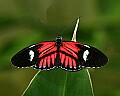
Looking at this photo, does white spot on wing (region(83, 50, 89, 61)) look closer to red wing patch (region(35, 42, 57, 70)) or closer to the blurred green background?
red wing patch (region(35, 42, 57, 70))

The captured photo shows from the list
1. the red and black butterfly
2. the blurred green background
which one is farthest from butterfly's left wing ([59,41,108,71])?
the blurred green background

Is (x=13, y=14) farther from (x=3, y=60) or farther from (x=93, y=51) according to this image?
(x=93, y=51)

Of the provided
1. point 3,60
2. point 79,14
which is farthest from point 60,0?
point 3,60

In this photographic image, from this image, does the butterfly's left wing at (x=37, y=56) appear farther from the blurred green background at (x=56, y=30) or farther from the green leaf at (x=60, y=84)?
the blurred green background at (x=56, y=30)

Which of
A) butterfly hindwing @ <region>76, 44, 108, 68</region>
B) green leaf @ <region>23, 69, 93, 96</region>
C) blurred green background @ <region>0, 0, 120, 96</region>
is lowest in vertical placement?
green leaf @ <region>23, 69, 93, 96</region>

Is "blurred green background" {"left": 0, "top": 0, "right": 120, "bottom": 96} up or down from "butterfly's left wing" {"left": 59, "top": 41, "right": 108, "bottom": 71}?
up

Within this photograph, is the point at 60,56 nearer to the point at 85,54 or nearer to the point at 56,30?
the point at 85,54

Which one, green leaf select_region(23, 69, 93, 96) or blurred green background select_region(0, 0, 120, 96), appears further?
blurred green background select_region(0, 0, 120, 96)
